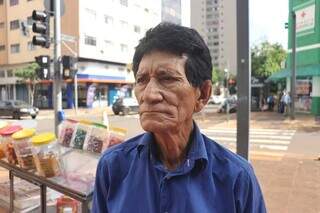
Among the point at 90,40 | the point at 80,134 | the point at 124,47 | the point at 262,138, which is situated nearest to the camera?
the point at 80,134

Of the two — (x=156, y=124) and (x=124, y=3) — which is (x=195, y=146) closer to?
(x=156, y=124)

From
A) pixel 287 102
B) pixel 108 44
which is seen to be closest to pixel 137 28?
pixel 108 44

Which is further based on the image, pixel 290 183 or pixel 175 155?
pixel 290 183

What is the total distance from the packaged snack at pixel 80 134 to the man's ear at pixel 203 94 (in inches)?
79.3

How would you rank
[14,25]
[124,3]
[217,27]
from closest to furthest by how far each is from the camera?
[14,25] → [124,3] → [217,27]

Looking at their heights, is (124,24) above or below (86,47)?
above

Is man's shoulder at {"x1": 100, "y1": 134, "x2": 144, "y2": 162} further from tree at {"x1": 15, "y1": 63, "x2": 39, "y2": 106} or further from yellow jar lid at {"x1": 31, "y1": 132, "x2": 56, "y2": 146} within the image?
tree at {"x1": 15, "y1": 63, "x2": 39, "y2": 106}

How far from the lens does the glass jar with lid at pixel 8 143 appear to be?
13.3ft

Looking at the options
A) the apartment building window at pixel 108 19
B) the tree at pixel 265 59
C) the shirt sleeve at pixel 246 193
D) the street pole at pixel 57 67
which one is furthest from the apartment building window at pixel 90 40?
the shirt sleeve at pixel 246 193

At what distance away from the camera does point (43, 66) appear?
11953mm

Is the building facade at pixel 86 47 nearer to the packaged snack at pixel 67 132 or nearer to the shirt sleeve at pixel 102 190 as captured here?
the packaged snack at pixel 67 132

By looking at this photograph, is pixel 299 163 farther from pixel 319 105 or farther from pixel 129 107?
pixel 129 107

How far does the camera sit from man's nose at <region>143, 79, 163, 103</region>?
170 cm

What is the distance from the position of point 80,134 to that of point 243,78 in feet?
6.29
